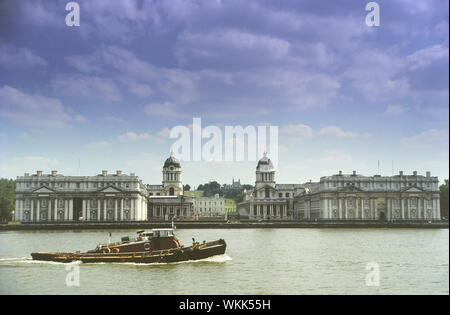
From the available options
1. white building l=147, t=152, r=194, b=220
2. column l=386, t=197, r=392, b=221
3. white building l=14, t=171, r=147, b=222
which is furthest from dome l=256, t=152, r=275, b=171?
white building l=14, t=171, r=147, b=222

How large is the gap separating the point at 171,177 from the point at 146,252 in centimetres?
12291

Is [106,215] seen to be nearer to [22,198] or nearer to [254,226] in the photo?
[22,198]

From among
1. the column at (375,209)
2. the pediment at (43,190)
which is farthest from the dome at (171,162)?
the column at (375,209)

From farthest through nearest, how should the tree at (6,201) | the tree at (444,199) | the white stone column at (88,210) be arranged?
the tree at (444,199), the white stone column at (88,210), the tree at (6,201)

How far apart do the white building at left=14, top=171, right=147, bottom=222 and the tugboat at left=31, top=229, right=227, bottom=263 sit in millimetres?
82492

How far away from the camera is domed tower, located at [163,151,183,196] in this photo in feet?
529

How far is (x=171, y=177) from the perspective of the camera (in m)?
162

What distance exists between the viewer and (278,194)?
16662cm

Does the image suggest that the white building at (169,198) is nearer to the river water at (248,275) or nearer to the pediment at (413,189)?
the pediment at (413,189)

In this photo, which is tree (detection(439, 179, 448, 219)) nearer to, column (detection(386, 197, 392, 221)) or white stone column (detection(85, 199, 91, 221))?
column (detection(386, 197, 392, 221))

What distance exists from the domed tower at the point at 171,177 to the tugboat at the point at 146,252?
119343 mm

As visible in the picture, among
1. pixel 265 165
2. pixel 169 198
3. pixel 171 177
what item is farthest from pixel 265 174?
pixel 169 198

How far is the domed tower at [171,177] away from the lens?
161125 mm
